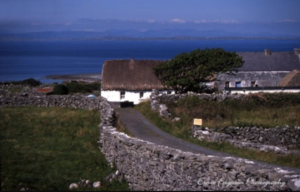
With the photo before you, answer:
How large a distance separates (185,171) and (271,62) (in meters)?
46.1

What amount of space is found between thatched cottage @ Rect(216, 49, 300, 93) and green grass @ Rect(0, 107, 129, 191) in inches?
1178

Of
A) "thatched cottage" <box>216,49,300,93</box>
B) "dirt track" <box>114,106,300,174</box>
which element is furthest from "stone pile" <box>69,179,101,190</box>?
"thatched cottage" <box>216,49,300,93</box>

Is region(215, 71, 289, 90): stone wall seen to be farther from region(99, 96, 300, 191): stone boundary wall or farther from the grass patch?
region(99, 96, 300, 191): stone boundary wall

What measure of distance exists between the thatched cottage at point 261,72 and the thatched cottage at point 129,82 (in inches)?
479

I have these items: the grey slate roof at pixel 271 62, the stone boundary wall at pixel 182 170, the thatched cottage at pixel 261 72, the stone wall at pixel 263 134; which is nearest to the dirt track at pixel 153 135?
the stone wall at pixel 263 134

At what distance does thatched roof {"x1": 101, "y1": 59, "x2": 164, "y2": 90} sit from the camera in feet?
134

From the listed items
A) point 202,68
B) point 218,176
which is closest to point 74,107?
point 202,68

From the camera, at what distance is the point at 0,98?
3294 centimetres

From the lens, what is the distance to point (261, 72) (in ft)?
173

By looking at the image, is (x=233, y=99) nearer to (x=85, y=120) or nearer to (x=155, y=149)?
(x=85, y=120)

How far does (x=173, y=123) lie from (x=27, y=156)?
8.50 meters

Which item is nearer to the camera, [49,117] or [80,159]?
[80,159]

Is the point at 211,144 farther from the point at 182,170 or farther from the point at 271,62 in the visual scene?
the point at 271,62

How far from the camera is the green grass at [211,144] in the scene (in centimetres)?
1561
